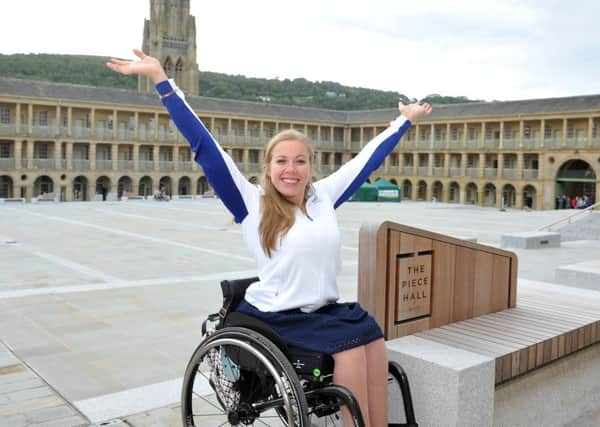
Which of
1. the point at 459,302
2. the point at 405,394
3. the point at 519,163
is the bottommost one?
the point at 405,394

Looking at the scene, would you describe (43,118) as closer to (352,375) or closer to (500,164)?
(500,164)

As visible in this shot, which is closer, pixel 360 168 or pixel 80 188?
pixel 360 168

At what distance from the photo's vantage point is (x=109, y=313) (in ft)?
27.0

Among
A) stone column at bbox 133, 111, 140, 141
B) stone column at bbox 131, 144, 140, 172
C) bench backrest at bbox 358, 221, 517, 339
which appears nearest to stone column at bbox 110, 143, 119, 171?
stone column at bbox 131, 144, 140, 172

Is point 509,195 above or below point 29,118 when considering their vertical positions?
below

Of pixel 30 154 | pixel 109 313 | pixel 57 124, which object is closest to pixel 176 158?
pixel 57 124

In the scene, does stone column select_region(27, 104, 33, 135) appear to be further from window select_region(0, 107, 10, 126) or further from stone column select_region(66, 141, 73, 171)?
stone column select_region(66, 141, 73, 171)

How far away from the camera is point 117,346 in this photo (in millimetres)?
6523

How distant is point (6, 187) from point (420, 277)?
52.8 meters

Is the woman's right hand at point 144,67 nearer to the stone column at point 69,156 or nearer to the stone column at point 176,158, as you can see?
the stone column at point 69,156

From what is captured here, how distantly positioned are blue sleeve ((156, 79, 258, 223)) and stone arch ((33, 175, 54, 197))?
53.0 meters

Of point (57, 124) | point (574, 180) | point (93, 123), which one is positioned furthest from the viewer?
point (93, 123)

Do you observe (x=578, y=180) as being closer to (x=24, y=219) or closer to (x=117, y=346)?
(x=24, y=219)

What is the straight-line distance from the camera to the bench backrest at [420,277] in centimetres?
379
